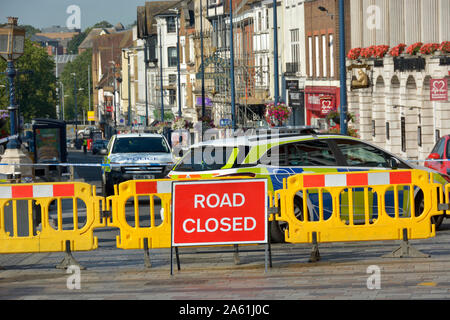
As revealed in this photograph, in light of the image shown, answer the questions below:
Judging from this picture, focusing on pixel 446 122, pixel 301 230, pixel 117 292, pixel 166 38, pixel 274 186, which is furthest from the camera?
pixel 166 38

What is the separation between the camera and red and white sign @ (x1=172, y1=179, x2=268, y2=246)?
1267cm

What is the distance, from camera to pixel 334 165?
16.2 m

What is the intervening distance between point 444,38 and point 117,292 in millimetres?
28840

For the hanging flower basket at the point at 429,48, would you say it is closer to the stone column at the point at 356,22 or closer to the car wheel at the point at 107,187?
the stone column at the point at 356,22

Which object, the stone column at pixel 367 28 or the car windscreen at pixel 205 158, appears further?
the stone column at pixel 367 28

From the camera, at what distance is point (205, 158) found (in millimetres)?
16922

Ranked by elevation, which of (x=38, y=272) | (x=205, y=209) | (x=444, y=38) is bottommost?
(x=38, y=272)

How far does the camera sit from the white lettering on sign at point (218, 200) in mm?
12672

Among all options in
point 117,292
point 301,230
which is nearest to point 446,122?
point 301,230

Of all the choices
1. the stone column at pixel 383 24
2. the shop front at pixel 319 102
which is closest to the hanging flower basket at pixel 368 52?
the stone column at pixel 383 24

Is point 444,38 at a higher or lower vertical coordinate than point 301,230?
higher

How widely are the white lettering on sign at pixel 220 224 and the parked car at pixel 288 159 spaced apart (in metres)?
2.75

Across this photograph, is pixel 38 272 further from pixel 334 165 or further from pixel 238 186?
pixel 334 165

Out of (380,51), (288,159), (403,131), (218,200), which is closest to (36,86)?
(380,51)
